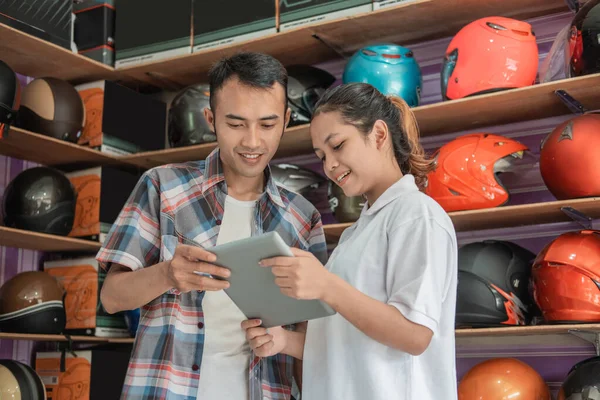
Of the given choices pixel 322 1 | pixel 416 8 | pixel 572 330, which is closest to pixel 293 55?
pixel 322 1

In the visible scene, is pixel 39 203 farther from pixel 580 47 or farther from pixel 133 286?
pixel 580 47

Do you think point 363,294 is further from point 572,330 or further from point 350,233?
point 572,330

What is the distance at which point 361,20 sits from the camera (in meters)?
3.60

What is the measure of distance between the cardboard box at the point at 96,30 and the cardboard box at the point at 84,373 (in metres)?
1.70

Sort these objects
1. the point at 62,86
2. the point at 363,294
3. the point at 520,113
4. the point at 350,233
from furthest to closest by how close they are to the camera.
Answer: the point at 62,86 → the point at 520,113 → the point at 350,233 → the point at 363,294

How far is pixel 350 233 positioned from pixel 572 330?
4.98 ft

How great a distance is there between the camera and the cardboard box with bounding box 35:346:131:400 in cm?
391

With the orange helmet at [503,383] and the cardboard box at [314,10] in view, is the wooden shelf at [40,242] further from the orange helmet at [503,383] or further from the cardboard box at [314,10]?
the orange helmet at [503,383]

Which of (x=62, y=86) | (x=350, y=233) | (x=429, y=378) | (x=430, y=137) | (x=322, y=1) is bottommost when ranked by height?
(x=429, y=378)

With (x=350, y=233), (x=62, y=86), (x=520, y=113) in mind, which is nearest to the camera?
(x=350, y=233)

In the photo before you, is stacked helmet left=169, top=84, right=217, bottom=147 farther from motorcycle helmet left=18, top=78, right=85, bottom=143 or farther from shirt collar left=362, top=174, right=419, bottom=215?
shirt collar left=362, top=174, right=419, bottom=215

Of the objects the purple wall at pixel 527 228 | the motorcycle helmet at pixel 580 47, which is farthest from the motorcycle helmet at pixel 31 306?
the motorcycle helmet at pixel 580 47

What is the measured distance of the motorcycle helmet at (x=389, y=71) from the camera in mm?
3422

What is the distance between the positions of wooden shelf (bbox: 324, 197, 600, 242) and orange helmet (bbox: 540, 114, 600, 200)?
0.06 meters
